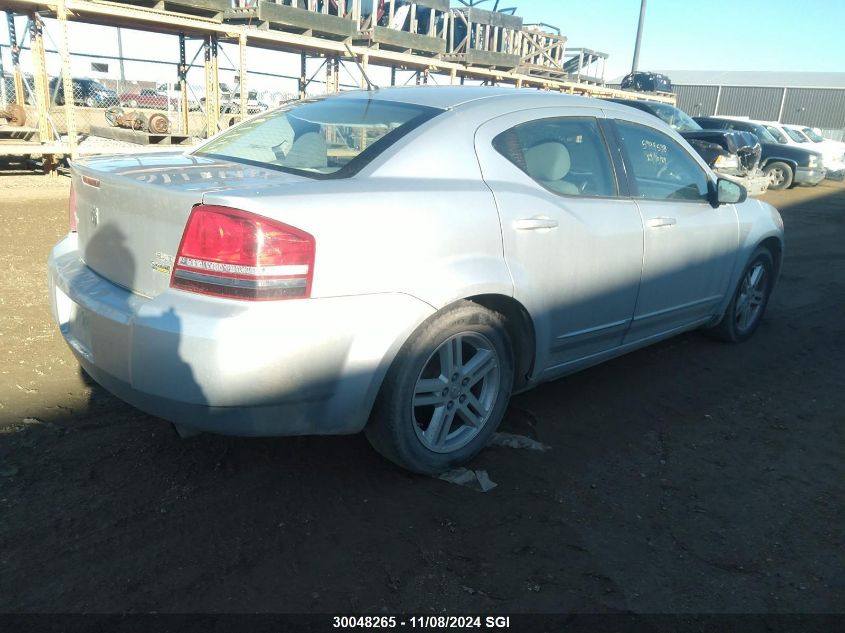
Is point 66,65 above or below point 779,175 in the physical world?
above

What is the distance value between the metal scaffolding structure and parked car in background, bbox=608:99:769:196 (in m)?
3.60

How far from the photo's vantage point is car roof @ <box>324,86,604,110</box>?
3223mm

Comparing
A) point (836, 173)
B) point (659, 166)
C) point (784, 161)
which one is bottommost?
point (836, 173)

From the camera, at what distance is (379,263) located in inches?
99.0

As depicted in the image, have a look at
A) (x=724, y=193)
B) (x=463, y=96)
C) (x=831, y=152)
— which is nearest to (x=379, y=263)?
(x=463, y=96)

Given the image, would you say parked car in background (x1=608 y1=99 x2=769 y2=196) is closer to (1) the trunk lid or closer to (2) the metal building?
(1) the trunk lid

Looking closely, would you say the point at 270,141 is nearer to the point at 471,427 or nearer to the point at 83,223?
the point at 83,223

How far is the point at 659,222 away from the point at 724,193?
0.83 metres

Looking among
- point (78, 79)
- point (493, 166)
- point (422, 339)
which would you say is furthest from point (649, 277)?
point (78, 79)

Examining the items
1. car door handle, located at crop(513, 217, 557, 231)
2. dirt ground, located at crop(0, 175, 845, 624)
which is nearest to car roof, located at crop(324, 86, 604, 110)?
car door handle, located at crop(513, 217, 557, 231)

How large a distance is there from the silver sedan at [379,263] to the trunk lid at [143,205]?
11mm

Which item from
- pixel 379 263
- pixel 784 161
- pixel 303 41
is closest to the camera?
pixel 379 263

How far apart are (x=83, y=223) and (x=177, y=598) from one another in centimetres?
172

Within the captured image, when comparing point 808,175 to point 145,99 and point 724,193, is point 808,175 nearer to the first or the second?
point 724,193
